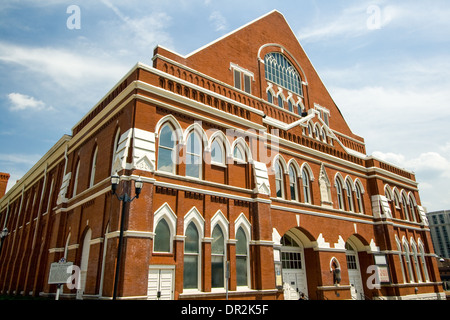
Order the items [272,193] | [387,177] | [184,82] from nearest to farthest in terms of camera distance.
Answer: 1. [184,82]
2. [272,193]
3. [387,177]

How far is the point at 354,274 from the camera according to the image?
24016mm

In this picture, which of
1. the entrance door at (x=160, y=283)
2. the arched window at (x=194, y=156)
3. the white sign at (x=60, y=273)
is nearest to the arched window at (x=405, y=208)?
the arched window at (x=194, y=156)

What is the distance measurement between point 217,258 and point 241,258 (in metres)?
1.48

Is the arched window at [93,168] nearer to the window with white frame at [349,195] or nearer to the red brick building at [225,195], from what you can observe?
the red brick building at [225,195]

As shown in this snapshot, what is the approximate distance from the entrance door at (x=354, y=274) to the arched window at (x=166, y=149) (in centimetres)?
1592

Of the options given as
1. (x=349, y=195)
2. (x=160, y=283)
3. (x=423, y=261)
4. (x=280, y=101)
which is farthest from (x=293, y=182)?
(x=423, y=261)

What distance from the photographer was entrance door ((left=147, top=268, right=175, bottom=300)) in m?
12.8

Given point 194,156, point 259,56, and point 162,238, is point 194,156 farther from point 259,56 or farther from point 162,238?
point 259,56

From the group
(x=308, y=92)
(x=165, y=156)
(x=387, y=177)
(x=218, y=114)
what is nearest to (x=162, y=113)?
(x=165, y=156)

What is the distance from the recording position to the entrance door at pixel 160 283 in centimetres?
1280

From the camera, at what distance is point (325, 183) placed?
23172 millimetres

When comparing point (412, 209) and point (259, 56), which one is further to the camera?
point (412, 209)

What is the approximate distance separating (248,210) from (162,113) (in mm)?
6411
